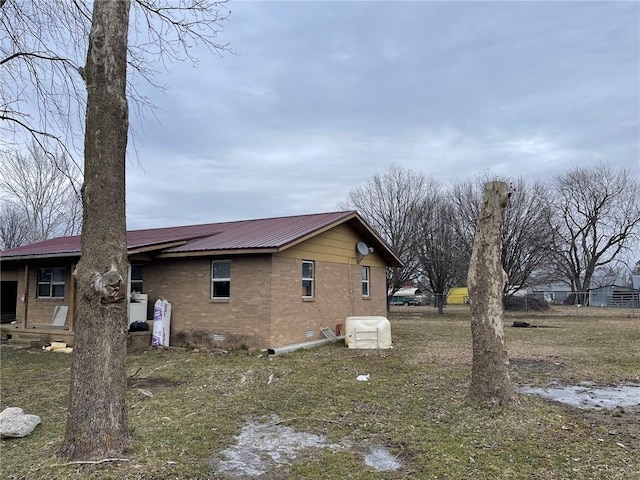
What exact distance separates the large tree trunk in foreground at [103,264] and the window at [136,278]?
10316 millimetres

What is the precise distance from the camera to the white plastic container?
13.0 metres

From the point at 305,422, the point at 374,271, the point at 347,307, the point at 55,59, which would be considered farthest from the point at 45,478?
the point at 374,271

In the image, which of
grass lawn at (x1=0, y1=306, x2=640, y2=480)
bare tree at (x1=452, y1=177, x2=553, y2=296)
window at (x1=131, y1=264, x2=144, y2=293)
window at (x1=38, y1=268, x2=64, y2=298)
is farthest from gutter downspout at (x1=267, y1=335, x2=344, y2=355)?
bare tree at (x1=452, y1=177, x2=553, y2=296)

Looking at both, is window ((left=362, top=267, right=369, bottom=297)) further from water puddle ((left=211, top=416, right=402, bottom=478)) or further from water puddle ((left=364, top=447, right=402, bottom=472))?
water puddle ((left=364, top=447, right=402, bottom=472))

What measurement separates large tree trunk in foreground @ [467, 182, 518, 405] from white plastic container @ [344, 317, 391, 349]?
635 centimetres

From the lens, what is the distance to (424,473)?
4285 mm

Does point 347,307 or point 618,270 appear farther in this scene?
point 618,270

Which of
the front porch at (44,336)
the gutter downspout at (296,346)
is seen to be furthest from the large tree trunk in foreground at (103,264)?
the front porch at (44,336)

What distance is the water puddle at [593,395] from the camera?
22.2 feet

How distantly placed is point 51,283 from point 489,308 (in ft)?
49.4

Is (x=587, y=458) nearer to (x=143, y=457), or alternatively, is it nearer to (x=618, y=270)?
(x=143, y=457)

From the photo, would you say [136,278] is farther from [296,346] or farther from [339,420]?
[339,420]

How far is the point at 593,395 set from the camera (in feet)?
24.1

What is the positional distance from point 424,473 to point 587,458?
1.67 m
